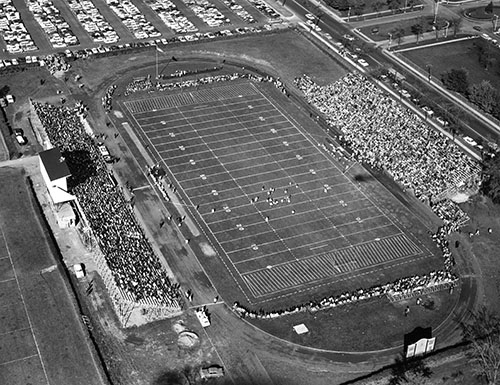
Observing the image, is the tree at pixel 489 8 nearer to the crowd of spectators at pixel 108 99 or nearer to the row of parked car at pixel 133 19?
the row of parked car at pixel 133 19

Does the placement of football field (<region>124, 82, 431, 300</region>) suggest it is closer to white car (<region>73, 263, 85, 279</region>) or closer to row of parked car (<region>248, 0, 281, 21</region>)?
white car (<region>73, 263, 85, 279</region>)

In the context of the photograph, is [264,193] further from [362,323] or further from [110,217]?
[362,323]

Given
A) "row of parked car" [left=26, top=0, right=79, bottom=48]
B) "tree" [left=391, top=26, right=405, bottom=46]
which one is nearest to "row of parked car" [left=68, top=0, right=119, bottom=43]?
"row of parked car" [left=26, top=0, right=79, bottom=48]

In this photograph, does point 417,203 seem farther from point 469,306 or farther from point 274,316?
point 274,316

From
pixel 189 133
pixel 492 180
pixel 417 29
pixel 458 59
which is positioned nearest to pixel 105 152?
pixel 189 133

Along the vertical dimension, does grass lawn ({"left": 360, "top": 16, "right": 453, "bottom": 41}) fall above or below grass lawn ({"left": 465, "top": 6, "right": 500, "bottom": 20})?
above

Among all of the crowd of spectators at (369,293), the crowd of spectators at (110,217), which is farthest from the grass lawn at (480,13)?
the crowd of spectators at (110,217)

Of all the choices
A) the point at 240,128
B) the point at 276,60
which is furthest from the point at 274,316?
the point at 276,60
